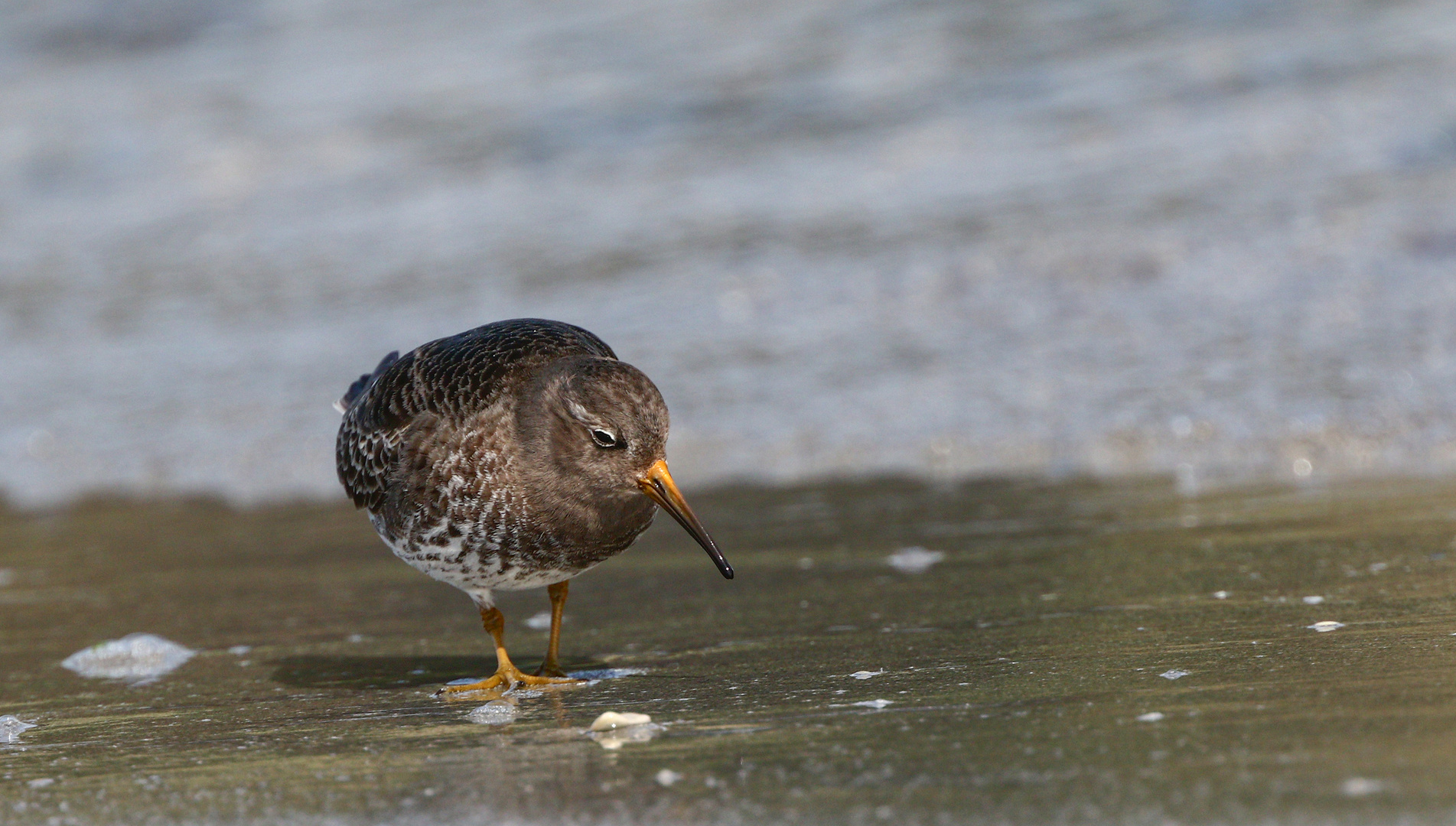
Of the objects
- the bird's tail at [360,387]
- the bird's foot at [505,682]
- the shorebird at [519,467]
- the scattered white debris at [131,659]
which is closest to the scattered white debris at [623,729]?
the shorebird at [519,467]

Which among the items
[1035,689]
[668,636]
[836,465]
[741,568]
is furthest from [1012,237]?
[1035,689]

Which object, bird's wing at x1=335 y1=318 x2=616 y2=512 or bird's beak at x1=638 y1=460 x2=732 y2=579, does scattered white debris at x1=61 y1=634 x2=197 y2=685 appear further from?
bird's beak at x1=638 y1=460 x2=732 y2=579

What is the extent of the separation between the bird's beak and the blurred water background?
287 centimetres

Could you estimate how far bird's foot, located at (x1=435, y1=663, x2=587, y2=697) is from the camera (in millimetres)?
4039

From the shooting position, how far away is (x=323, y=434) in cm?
827

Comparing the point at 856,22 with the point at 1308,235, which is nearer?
the point at 1308,235

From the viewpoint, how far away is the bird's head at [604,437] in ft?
12.7

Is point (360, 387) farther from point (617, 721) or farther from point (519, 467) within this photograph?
point (617, 721)

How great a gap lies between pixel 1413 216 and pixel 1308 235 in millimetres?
542

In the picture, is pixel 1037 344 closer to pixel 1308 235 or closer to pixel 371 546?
pixel 1308 235

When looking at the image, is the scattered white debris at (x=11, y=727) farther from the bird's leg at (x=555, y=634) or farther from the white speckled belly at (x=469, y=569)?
the bird's leg at (x=555, y=634)

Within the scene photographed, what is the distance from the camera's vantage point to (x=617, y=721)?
3.35m

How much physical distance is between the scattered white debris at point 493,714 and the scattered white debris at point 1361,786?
1839mm

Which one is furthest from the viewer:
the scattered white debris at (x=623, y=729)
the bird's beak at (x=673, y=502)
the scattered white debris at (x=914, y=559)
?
the scattered white debris at (x=914, y=559)
